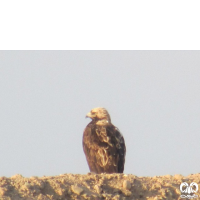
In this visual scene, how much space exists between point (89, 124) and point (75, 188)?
5.12 m

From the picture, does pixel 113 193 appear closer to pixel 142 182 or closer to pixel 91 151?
pixel 142 182

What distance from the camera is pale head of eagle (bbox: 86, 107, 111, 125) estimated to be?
1406cm

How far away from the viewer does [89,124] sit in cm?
1380

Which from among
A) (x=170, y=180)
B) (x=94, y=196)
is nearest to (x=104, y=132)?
(x=170, y=180)

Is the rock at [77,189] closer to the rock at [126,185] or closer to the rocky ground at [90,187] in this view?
the rocky ground at [90,187]

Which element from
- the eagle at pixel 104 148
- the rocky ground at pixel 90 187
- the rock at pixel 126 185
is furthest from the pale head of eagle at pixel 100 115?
the rock at pixel 126 185

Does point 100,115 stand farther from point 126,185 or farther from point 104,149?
point 126,185

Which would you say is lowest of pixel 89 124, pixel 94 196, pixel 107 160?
pixel 94 196

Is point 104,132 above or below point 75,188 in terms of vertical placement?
above

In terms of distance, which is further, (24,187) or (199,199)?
(199,199)

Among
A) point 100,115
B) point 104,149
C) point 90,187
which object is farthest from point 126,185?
point 100,115

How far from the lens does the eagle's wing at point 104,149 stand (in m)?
12.8

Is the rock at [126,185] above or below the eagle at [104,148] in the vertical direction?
below

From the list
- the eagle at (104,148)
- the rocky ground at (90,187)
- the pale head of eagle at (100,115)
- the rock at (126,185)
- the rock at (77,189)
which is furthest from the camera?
the pale head of eagle at (100,115)
